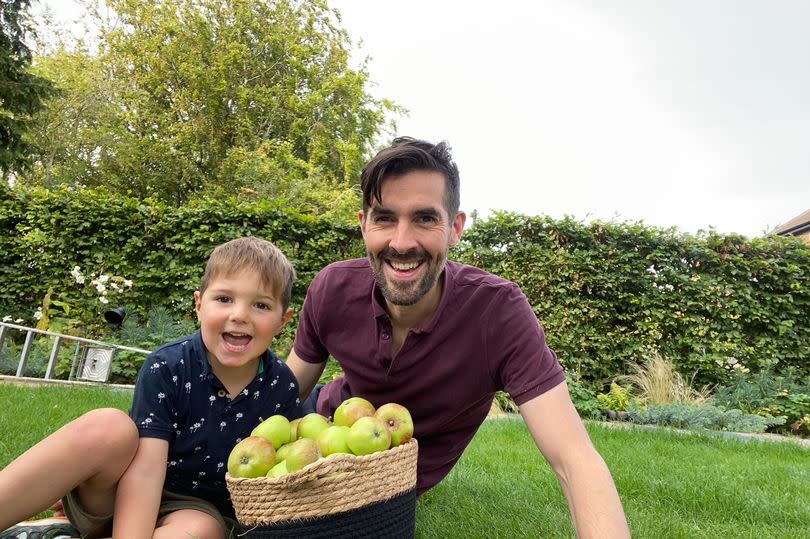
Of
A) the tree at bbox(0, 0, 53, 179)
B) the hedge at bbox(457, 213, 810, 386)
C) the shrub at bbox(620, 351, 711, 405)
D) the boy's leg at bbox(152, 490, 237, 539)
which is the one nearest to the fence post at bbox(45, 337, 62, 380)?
the tree at bbox(0, 0, 53, 179)

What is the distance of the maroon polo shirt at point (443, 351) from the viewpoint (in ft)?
6.62

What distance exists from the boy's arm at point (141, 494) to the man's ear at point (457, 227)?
126 centimetres

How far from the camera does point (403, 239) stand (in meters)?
2.09

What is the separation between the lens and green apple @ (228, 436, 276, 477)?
1634 mm

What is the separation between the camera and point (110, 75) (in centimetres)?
2033

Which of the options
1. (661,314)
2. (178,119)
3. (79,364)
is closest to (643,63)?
(661,314)

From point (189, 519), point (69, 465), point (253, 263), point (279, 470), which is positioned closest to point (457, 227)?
point (253, 263)

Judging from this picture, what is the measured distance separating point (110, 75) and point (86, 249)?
14838mm

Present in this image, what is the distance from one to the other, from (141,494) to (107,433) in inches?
8.7

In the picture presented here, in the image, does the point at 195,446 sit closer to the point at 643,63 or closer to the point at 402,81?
the point at 643,63

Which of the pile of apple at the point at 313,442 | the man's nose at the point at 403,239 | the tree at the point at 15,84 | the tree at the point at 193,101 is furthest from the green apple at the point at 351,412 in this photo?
the tree at the point at 193,101

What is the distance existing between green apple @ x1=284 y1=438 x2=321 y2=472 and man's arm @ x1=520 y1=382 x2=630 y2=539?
68 cm

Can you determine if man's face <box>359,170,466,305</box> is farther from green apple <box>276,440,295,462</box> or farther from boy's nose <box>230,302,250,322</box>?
green apple <box>276,440,295,462</box>

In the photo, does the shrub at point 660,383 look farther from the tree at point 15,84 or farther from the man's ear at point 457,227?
the tree at point 15,84
